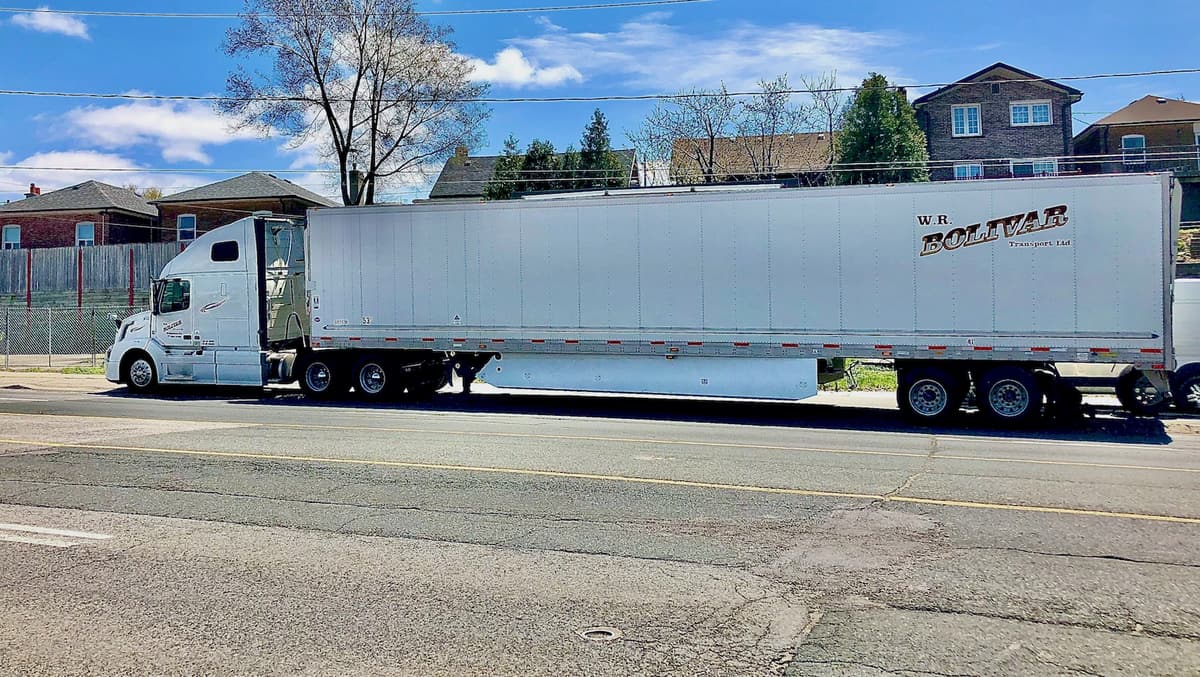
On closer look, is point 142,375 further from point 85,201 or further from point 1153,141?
point 1153,141

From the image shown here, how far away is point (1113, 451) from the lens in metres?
11.9

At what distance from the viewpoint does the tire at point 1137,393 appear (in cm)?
1560

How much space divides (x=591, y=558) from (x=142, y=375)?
17.3 metres

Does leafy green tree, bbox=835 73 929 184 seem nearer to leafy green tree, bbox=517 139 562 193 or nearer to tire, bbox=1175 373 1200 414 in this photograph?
leafy green tree, bbox=517 139 562 193

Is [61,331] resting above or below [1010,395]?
above

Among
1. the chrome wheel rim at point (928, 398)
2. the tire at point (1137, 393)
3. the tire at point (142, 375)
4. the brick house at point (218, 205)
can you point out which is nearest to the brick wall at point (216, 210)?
the brick house at point (218, 205)

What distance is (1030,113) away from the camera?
40.2 meters

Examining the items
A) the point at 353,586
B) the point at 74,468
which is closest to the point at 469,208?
the point at 74,468

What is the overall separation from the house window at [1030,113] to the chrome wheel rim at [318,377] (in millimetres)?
33479

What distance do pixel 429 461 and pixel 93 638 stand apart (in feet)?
17.7

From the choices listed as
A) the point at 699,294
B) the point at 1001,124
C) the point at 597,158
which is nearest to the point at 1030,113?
the point at 1001,124

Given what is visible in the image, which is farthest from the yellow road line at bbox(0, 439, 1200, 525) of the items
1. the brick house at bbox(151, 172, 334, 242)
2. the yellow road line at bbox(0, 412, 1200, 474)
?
the brick house at bbox(151, 172, 334, 242)

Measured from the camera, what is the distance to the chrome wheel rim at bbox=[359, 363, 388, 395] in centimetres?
1852

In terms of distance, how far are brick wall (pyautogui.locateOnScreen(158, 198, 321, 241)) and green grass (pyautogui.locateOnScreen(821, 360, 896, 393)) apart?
101 feet
